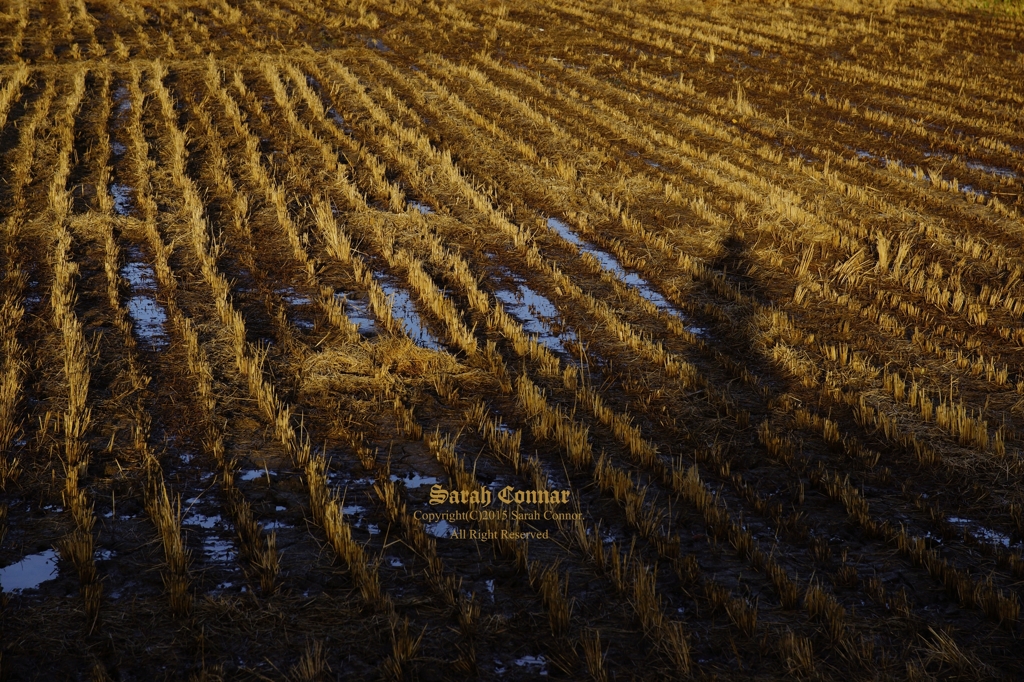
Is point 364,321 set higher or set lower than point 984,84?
lower

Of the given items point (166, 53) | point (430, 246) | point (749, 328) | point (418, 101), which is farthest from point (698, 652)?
point (166, 53)

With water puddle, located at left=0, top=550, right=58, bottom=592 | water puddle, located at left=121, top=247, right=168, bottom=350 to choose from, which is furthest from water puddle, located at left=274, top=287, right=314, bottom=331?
water puddle, located at left=0, top=550, right=58, bottom=592

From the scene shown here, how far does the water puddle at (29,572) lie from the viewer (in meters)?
3.90

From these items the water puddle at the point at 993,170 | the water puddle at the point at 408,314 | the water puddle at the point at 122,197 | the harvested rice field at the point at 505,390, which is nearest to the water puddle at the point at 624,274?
the harvested rice field at the point at 505,390

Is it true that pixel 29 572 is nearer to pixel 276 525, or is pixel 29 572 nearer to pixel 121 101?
pixel 276 525

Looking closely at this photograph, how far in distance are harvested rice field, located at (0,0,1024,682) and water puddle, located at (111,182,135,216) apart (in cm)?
5

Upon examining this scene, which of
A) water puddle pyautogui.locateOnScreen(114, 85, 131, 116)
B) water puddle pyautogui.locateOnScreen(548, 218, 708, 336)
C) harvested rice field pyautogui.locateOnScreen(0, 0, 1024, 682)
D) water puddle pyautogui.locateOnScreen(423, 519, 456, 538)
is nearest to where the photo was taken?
harvested rice field pyautogui.locateOnScreen(0, 0, 1024, 682)

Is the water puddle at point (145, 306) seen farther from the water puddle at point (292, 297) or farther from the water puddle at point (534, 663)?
the water puddle at point (534, 663)

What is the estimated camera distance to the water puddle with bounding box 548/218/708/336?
23.7 ft

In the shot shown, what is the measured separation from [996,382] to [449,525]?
406 centimetres

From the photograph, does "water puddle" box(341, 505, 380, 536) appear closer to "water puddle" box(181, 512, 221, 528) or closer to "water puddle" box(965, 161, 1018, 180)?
"water puddle" box(181, 512, 221, 528)

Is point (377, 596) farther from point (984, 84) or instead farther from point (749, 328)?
point (984, 84)

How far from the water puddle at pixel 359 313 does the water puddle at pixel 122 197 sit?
312 centimetres

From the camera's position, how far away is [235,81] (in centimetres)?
1455
